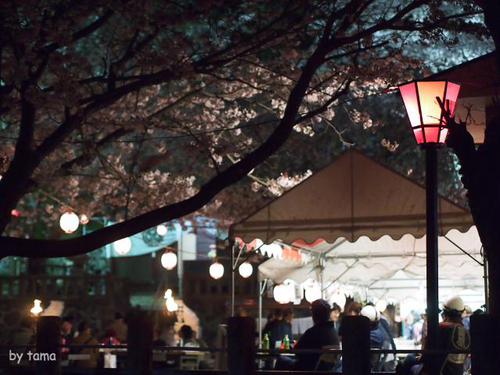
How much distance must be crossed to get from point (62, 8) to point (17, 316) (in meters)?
17.2

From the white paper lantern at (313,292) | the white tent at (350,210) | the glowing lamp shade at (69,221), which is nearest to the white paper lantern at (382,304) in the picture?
the white paper lantern at (313,292)

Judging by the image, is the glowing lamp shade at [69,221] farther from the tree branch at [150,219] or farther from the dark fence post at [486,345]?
the dark fence post at [486,345]

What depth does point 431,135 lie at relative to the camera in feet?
26.2

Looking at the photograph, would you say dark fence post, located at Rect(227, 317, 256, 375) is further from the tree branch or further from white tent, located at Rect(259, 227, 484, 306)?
white tent, located at Rect(259, 227, 484, 306)

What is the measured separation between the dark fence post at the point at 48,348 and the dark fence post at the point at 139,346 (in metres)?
1.04

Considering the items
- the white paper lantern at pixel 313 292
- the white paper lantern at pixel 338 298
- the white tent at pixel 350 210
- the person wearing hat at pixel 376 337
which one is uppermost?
the white tent at pixel 350 210

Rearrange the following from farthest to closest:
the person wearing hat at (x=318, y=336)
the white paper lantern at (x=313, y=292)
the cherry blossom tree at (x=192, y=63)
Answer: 1. the white paper lantern at (x=313, y=292)
2. the person wearing hat at (x=318, y=336)
3. the cherry blossom tree at (x=192, y=63)

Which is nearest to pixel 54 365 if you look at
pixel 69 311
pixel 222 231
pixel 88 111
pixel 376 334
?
pixel 88 111

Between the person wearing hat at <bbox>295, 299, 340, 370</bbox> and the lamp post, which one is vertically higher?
the lamp post

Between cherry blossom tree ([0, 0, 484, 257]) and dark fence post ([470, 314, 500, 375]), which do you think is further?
cherry blossom tree ([0, 0, 484, 257])

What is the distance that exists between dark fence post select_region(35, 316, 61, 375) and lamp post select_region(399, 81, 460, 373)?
3.65m

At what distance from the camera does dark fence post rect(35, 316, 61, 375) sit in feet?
26.5

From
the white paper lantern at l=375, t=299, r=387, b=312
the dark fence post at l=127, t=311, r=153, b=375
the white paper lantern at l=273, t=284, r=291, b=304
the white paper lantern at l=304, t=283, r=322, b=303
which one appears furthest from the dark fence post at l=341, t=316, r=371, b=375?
the white paper lantern at l=375, t=299, r=387, b=312

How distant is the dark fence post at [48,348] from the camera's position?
8.08 meters
